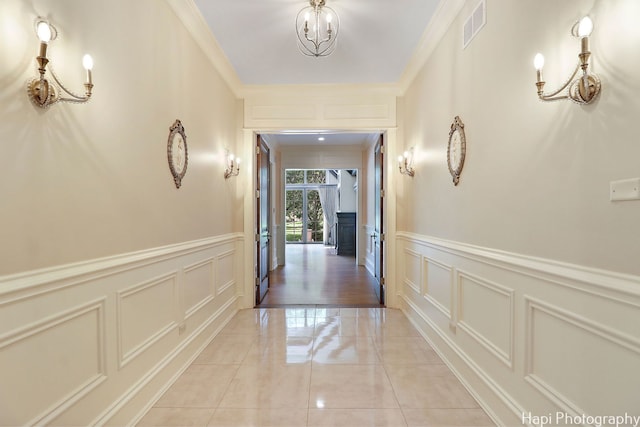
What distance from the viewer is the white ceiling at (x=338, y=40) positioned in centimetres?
265

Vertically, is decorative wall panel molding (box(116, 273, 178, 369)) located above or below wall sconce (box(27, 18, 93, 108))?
below

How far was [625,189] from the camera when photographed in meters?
1.16

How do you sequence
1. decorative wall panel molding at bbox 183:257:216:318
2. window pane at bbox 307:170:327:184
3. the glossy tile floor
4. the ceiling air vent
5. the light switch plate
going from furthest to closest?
1. window pane at bbox 307:170:327:184
2. decorative wall panel molding at bbox 183:257:216:318
3. the ceiling air vent
4. the glossy tile floor
5. the light switch plate

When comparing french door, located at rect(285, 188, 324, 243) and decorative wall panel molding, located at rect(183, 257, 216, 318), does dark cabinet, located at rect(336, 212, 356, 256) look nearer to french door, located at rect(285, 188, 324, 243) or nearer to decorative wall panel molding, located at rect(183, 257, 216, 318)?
french door, located at rect(285, 188, 324, 243)

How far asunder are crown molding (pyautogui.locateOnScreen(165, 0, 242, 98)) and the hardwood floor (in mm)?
2979

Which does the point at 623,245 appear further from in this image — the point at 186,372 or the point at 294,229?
the point at 294,229

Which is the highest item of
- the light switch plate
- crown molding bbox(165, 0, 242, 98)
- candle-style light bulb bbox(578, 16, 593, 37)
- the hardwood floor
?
crown molding bbox(165, 0, 242, 98)

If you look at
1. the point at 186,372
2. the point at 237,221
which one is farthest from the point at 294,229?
the point at 186,372

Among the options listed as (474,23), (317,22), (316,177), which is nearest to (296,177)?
(316,177)

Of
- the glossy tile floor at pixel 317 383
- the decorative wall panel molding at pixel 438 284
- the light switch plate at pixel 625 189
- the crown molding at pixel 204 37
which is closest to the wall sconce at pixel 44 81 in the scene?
the crown molding at pixel 204 37

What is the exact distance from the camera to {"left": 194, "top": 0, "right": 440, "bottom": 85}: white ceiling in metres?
2.65

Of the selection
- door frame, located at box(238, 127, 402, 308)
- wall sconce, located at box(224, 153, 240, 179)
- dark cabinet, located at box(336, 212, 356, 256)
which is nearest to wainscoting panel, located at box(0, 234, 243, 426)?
wall sconce, located at box(224, 153, 240, 179)

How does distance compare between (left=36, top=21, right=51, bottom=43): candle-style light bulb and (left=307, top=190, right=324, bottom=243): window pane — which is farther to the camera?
(left=307, top=190, right=324, bottom=243): window pane

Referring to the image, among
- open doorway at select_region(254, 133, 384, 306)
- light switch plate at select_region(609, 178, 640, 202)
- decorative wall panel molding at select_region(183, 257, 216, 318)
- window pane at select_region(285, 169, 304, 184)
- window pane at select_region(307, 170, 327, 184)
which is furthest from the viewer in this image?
window pane at select_region(285, 169, 304, 184)
